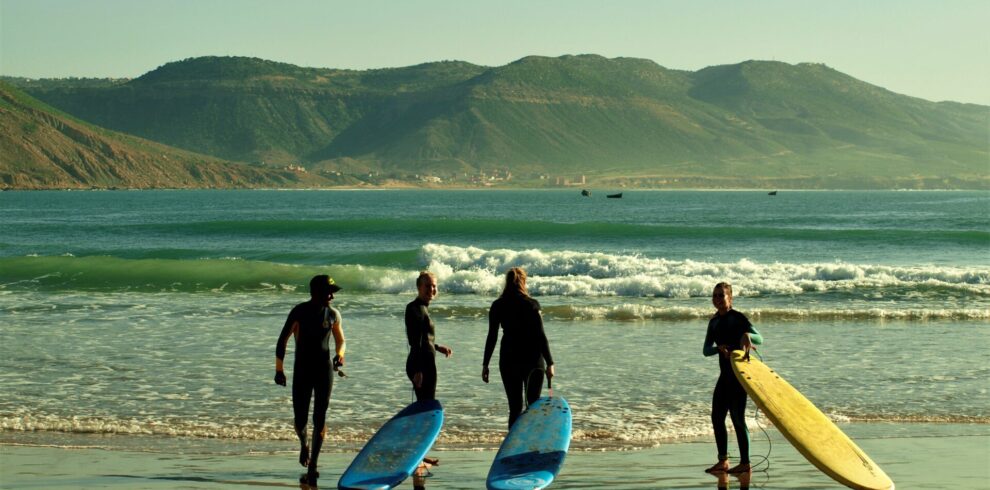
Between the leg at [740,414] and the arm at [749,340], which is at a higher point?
the arm at [749,340]

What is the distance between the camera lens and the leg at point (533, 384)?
36.0 ft

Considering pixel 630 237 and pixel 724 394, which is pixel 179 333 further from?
pixel 630 237

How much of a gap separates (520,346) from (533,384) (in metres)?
0.42

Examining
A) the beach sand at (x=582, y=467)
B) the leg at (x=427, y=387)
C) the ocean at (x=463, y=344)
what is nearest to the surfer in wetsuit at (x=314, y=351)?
the beach sand at (x=582, y=467)

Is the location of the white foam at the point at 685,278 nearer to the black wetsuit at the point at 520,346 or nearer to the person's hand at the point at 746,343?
the black wetsuit at the point at 520,346

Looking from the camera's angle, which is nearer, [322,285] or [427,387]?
[322,285]

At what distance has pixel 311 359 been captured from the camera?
10.6 meters

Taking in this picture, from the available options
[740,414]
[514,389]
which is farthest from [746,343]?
[514,389]

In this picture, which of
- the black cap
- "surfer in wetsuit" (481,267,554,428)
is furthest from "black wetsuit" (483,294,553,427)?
the black cap

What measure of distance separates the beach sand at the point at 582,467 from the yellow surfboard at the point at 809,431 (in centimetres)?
31

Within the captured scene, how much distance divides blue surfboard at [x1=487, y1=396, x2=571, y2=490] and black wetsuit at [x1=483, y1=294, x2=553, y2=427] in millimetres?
174

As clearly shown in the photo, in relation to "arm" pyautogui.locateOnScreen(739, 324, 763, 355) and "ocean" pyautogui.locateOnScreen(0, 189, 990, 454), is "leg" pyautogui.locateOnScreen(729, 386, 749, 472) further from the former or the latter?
"ocean" pyautogui.locateOnScreen(0, 189, 990, 454)

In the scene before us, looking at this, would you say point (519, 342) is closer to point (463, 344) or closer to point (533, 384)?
point (533, 384)

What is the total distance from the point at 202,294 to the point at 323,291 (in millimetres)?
21064
